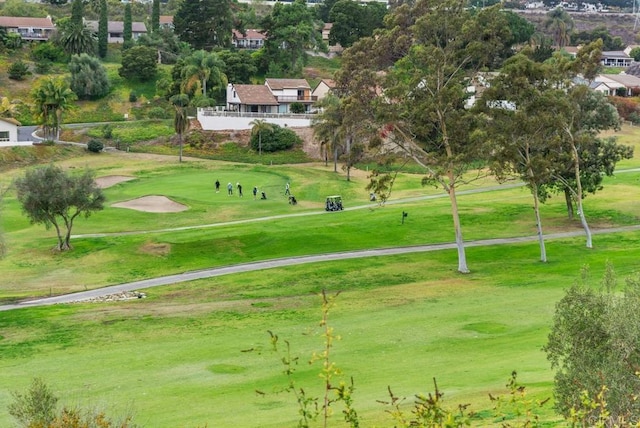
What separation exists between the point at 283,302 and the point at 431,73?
1801cm

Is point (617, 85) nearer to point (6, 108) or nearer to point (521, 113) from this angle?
point (6, 108)

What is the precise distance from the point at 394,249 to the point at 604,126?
83.4 feet

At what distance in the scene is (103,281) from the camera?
62.3 m

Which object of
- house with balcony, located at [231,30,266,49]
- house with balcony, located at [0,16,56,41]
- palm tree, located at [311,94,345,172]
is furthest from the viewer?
house with balcony, located at [231,30,266,49]

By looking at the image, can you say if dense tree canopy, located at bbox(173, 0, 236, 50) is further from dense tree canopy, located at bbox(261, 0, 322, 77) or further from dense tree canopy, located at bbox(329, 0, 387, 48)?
dense tree canopy, located at bbox(329, 0, 387, 48)

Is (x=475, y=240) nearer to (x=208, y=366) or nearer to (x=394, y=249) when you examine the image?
(x=394, y=249)

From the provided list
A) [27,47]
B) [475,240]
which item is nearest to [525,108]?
[475,240]

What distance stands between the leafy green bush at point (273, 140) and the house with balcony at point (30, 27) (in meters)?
64.9

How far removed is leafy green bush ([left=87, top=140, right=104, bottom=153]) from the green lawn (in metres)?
15.0

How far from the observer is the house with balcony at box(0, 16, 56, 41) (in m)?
→ 167

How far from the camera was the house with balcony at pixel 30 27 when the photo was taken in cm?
16729

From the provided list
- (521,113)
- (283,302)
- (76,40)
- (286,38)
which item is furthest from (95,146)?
(521,113)

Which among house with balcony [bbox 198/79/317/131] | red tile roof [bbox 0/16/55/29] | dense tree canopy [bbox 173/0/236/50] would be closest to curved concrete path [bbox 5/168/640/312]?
house with balcony [bbox 198/79/317/131]

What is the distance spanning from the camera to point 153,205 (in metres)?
86.1
